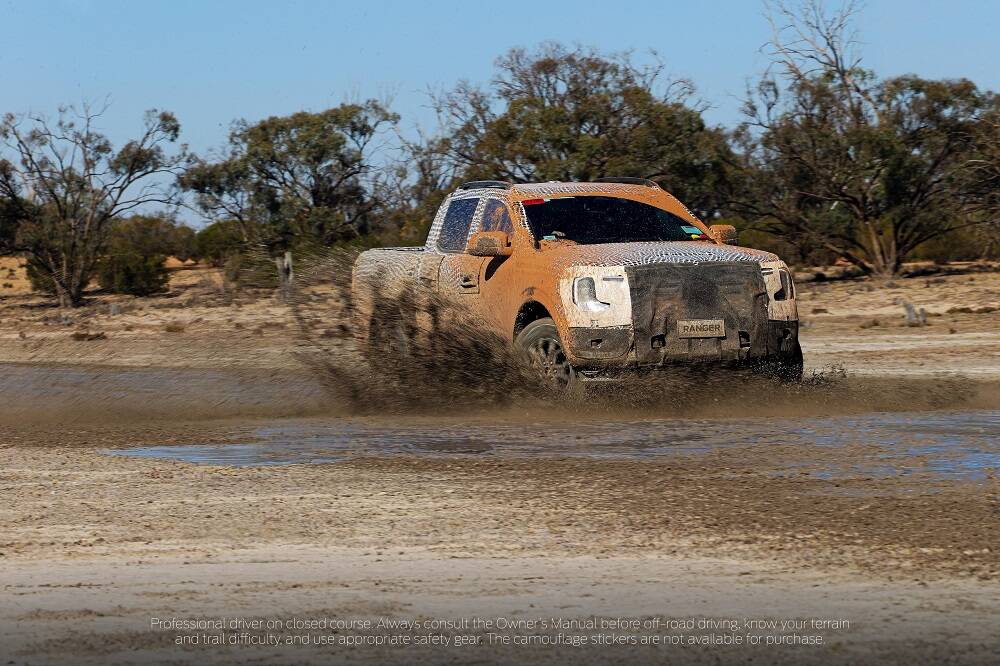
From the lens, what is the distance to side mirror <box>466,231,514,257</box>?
38.3 feet

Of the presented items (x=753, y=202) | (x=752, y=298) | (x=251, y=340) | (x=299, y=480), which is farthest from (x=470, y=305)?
(x=753, y=202)

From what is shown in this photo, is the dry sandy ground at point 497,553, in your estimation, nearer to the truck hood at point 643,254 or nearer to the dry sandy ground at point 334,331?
the truck hood at point 643,254

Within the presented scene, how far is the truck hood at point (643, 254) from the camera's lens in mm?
10742

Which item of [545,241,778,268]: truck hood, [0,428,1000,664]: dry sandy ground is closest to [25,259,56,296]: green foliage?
[545,241,778,268]: truck hood

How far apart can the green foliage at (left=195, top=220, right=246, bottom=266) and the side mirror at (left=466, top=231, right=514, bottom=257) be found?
1237 inches

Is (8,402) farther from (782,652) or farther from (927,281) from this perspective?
(927,281)

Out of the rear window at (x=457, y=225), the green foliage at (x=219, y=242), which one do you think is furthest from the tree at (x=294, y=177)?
the rear window at (x=457, y=225)

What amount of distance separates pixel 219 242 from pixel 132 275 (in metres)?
10.3

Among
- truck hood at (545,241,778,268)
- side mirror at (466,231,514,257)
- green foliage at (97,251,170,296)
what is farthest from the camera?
green foliage at (97,251,170,296)

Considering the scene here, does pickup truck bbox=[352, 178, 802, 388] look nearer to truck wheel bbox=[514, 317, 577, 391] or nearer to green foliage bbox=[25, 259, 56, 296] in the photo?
truck wheel bbox=[514, 317, 577, 391]

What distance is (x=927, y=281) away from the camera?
31031 millimetres

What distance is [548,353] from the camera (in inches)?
438

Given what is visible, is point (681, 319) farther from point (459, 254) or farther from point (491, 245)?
point (459, 254)

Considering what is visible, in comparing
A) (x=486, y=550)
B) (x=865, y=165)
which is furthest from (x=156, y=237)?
(x=486, y=550)
